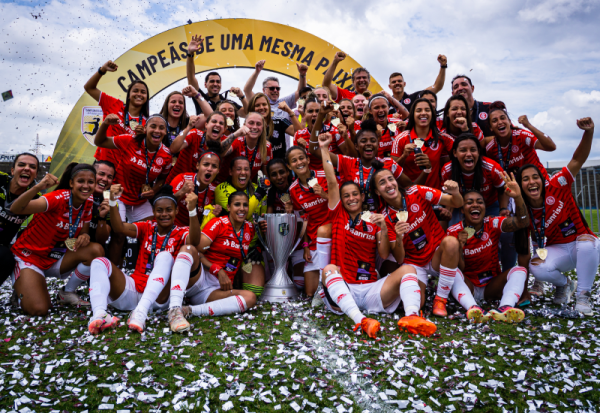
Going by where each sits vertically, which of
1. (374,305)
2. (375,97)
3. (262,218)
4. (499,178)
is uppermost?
(375,97)

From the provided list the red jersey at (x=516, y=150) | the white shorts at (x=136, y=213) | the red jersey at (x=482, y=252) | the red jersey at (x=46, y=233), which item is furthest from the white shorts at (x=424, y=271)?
the red jersey at (x=46, y=233)

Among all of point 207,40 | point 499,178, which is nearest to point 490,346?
point 499,178

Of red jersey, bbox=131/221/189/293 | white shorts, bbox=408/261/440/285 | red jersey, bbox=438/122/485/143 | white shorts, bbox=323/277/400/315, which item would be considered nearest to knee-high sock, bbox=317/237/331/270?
white shorts, bbox=323/277/400/315

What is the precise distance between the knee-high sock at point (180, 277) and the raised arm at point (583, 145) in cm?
465

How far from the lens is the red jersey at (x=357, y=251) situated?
4484 millimetres

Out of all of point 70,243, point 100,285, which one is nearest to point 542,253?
point 100,285

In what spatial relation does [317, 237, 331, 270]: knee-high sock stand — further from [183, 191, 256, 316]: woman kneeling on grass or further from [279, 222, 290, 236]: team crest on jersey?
[183, 191, 256, 316]: woman kneeling on grass

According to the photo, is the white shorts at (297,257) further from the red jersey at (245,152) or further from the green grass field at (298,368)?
the green grass field at (298,368)

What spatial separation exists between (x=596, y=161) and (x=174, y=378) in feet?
70.2

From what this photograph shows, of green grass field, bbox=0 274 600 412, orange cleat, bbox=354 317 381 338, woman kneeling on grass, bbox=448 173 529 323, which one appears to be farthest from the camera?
woman kneeling on grass, bbox=448 173 529 323

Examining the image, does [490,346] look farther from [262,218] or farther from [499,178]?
[262,218]

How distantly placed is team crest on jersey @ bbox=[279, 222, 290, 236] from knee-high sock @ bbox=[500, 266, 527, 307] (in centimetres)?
269

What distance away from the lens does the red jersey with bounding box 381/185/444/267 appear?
4605 mm

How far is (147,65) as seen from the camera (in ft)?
31.5
